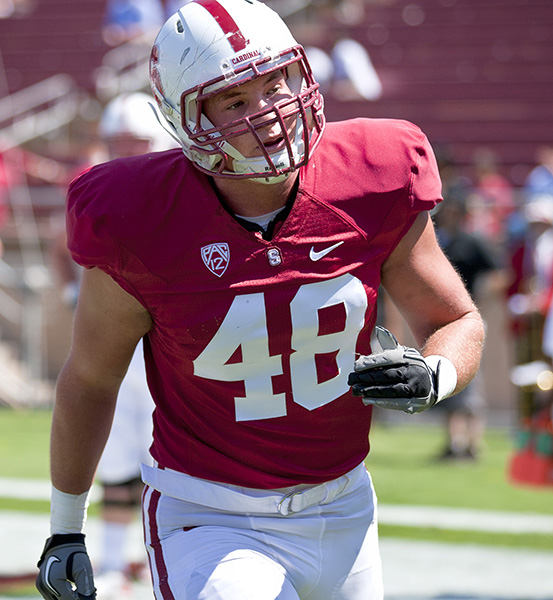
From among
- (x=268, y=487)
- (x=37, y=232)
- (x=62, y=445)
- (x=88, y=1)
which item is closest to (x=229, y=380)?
(x=268, y=487)

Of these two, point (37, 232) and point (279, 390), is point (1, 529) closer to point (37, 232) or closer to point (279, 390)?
point (279, 390)

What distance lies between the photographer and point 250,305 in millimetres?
2180

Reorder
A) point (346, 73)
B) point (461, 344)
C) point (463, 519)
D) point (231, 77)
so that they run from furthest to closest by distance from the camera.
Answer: point (346, 73), point (463, 519), point (461, 344), point (231, 77)

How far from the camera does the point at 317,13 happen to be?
16.0 m

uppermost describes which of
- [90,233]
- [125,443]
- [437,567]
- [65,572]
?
[90,233]

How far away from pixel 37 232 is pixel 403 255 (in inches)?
367

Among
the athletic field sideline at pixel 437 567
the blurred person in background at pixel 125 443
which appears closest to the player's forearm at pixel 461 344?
the blurred person in background at pixel 125 443

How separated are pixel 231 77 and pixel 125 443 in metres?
2.28

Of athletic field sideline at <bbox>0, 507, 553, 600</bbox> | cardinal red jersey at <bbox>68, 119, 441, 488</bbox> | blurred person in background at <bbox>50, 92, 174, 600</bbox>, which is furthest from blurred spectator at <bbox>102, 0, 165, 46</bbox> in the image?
cardinal red jersey at <bbox>68, 119, 441, 488</bbox>

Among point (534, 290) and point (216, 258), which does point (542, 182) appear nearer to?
point (534, 290)

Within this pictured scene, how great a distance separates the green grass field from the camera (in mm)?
5328

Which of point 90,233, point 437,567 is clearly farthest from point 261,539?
point 437,567

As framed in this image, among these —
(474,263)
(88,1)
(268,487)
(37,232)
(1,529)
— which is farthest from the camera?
(88,1)

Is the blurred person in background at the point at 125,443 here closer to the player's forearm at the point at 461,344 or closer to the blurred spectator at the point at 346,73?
the player's forearm at the point at 461,344
